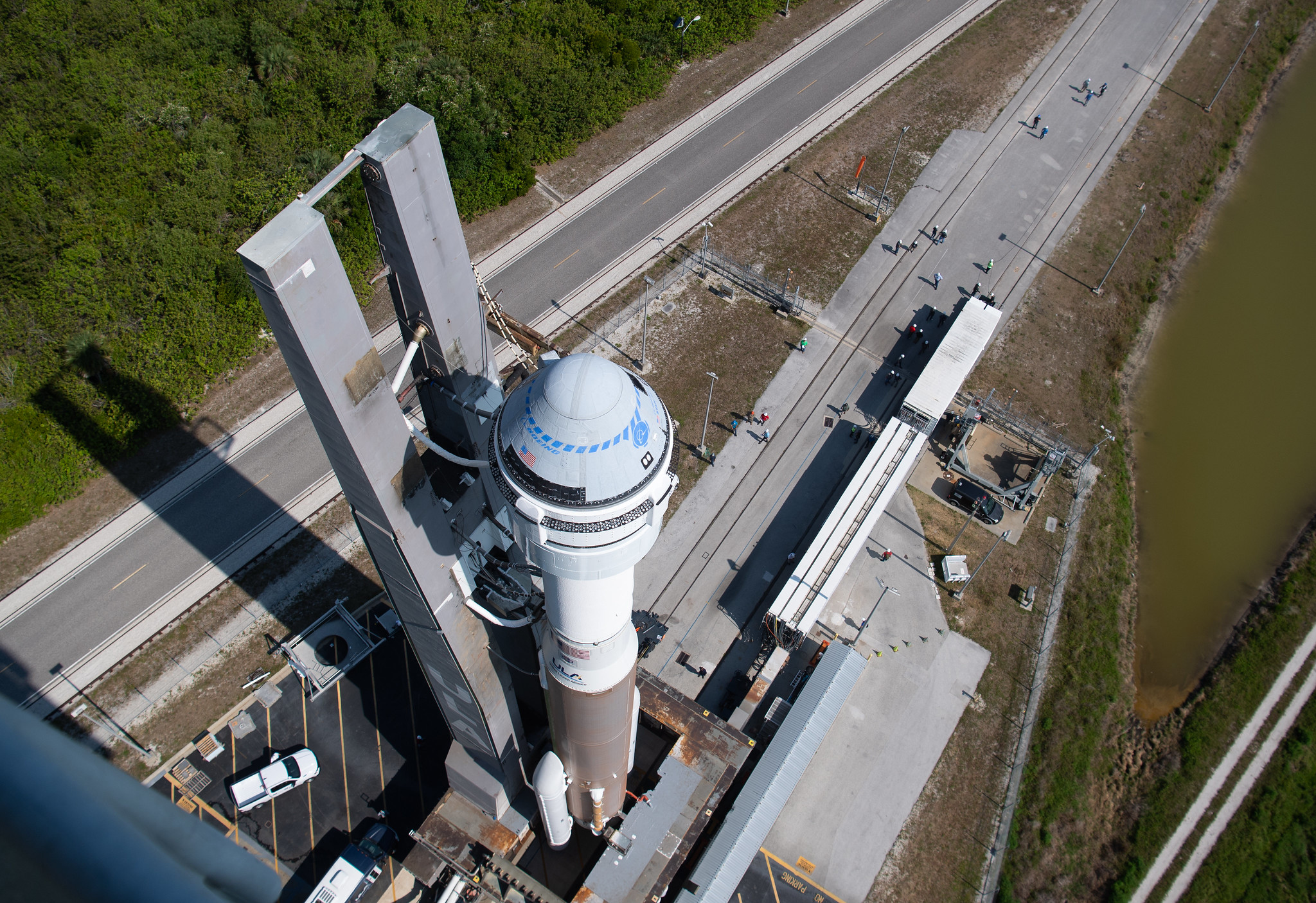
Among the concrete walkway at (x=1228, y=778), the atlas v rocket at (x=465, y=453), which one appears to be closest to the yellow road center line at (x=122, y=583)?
the atlas v rocket at (x=465, y=453)

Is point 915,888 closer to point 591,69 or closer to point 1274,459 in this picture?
point 1274,459

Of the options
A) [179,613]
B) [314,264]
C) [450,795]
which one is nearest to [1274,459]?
[450,795]

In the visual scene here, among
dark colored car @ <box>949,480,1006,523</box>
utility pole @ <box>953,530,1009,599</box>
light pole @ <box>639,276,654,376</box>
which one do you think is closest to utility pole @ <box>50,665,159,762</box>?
light pole @ <box>639,276,654,376</box>

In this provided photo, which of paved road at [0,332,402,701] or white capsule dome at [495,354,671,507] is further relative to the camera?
paved road at [0,332,402,701]

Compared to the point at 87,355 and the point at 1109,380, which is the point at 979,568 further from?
the point at 87,355

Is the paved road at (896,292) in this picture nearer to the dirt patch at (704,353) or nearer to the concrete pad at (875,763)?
the dirt patch at (704,353)

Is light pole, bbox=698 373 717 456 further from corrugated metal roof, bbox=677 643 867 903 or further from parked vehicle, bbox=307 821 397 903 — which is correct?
parked vehicle, bbox=307 821 397 903

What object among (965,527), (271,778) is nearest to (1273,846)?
(965,527)
